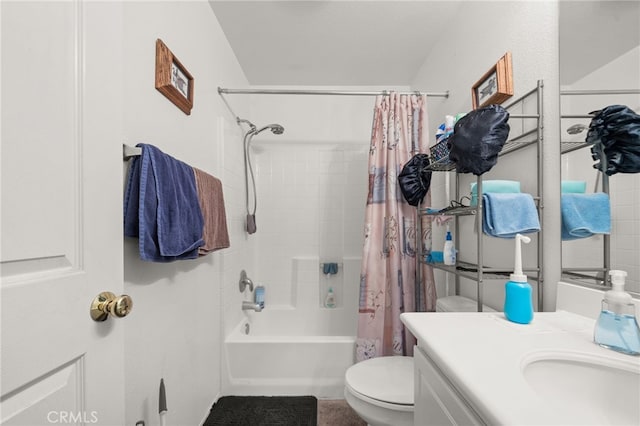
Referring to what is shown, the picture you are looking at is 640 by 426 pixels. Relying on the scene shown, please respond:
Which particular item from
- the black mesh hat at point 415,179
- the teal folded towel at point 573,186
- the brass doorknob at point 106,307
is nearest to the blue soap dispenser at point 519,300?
the teal folded towel at point 573,186

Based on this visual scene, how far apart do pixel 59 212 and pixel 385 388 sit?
1225 mm

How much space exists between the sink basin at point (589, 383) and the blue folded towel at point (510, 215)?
41 cm

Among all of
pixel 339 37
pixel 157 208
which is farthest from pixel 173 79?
pixel 339 37

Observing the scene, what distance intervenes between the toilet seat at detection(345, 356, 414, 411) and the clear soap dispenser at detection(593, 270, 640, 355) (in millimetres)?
692

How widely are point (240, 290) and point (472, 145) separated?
1741 mm

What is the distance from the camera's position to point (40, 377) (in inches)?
17.2

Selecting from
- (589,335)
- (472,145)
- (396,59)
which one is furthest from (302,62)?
(589,335)

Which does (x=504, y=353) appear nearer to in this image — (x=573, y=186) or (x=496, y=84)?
(x=573, y=186)

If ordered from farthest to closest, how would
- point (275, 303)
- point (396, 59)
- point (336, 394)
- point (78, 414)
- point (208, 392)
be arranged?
point (275, 303) → point (396, 59) → point (336, 394) → point (208, 392) → point (78, 414)

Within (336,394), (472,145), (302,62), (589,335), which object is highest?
(302,62)

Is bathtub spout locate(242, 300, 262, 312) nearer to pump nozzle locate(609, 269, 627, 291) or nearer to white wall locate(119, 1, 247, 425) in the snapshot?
white wall locate(119, 1, 247, 425)

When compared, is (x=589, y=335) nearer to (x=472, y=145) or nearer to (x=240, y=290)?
(x=472, y=145)

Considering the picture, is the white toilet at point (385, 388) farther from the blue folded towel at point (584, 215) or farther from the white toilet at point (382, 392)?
the blue folded towel at point (584, 215)

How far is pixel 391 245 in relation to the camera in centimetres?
165
